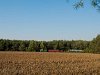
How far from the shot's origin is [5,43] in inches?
5935

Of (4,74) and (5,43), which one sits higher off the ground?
(5,43)

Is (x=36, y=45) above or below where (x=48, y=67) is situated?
above

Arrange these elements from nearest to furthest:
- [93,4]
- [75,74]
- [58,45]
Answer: [93,4] → [75,74] → [58,45]

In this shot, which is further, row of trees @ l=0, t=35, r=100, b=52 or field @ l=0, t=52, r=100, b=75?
row of trees @ l=0, t=35, r=100, b=52

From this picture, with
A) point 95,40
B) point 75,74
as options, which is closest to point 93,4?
point 75,74

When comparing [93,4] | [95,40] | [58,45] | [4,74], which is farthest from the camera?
[58,45]

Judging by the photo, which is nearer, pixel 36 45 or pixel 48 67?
pixel 48 67

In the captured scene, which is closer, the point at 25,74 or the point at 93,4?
the point at 93,4

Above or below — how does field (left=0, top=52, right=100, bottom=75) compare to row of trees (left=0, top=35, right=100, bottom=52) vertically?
below

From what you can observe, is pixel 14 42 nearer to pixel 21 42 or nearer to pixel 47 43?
pixel 21 42

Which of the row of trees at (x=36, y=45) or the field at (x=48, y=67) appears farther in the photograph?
the row of trees at (x=36, y=45)

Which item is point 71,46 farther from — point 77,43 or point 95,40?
point 95,40

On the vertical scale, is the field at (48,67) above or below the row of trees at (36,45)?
below

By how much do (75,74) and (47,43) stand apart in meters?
149
